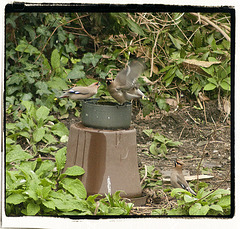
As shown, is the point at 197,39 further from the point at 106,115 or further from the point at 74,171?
the point at 74,171

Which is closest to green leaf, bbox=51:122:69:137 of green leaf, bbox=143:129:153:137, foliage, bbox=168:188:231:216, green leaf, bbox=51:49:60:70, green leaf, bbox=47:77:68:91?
green leaf, bbox=47:77:68:91

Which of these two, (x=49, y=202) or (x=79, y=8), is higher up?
(x=79, y=8)

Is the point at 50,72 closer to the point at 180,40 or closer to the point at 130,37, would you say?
the point at 130,37

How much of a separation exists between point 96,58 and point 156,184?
7.15 ft

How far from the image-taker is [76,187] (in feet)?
12.1

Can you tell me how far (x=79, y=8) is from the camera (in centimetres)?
262

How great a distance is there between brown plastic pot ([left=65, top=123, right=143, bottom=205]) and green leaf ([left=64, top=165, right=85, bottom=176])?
4 centimetres

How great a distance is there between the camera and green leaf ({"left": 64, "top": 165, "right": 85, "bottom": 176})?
3.72 metres

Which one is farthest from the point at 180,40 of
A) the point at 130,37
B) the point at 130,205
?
the point at 130,205

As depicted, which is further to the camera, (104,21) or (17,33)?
(17,33)

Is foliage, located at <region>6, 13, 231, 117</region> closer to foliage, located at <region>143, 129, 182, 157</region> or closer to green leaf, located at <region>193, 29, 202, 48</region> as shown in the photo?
green leaf, located at <region>193, 29, 202, 48</region>

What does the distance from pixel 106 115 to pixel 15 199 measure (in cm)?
99

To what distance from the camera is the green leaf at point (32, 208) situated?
3.32 meters

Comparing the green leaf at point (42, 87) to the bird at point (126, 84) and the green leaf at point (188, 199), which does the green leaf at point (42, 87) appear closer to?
the bird at point (126, 84)
